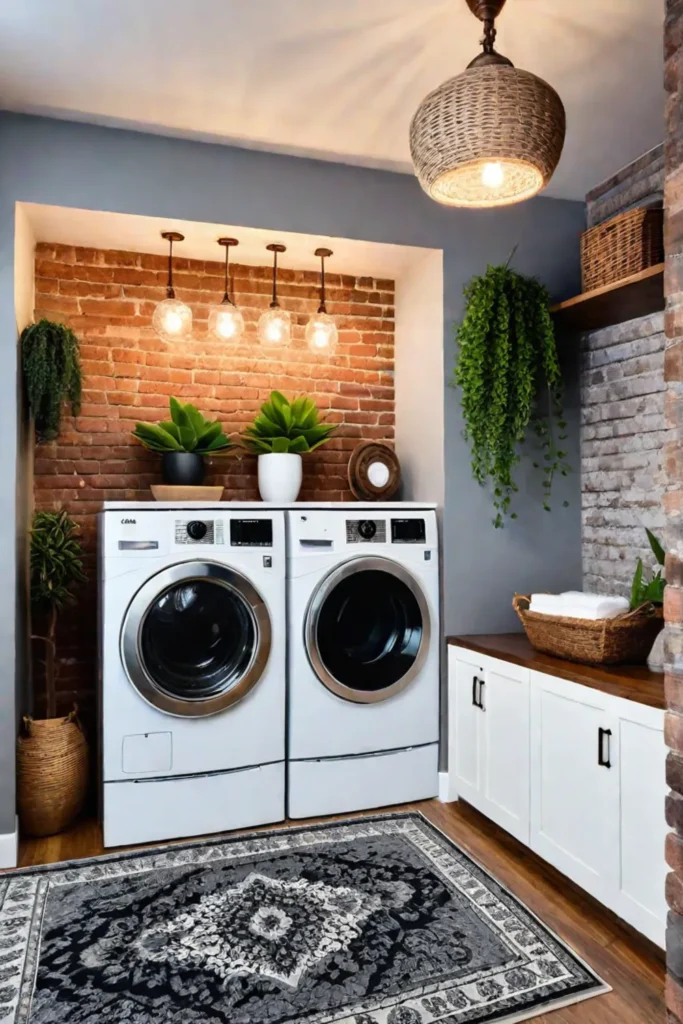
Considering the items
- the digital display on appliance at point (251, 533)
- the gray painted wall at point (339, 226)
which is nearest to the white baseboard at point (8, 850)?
the gray painted wall at point (339, 226)

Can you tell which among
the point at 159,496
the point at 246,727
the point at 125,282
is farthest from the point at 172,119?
the point at 246,727

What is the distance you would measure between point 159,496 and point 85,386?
668 mm

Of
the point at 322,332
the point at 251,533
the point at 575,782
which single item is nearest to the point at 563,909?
the point at 575,782

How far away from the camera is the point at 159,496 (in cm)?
310

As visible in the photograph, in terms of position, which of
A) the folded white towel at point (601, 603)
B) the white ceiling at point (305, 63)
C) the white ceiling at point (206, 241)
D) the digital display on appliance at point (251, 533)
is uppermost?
the white ceiling at point (305, 63)

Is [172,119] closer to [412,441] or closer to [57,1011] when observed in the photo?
[412,441]

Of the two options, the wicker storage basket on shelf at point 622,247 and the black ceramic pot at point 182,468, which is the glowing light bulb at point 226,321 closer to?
the black ceramic pot at point 182,468

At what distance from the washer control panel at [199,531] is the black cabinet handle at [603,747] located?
1.52 metres

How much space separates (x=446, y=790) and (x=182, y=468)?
178 centimetres

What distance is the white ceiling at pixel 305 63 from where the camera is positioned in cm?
221

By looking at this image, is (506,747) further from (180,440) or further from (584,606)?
(180,440)

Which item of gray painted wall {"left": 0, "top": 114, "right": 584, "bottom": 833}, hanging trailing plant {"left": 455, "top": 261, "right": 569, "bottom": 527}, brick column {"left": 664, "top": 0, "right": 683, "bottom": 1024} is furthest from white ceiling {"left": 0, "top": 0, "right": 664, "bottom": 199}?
brick column {"left": 664, "top": 0, "right": 683, "bottom": 1024}

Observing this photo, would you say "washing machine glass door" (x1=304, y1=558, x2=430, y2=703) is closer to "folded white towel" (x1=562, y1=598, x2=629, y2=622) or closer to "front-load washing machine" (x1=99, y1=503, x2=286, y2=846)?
"front-load washing machine" (x1=99, y1=503, x2=286, y2=846)

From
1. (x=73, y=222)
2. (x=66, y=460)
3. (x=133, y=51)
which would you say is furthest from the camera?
(x=66, y=460)
